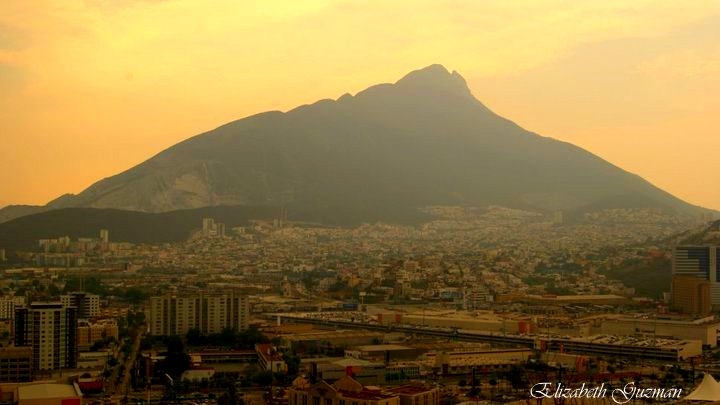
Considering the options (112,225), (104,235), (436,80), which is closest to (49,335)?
(104,235)

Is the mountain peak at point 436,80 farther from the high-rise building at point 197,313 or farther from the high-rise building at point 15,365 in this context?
the high-rise building at point 15,365

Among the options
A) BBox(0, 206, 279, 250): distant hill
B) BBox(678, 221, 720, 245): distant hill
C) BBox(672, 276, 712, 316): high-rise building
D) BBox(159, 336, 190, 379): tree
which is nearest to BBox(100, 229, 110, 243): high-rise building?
BBox(0, 206, 279, 250): distant hill

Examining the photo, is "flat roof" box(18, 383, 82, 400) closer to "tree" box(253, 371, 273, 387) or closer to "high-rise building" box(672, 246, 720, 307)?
"tree" box(253, 371, 273, 387)

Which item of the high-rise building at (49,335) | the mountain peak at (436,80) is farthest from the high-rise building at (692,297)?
the mountain peak at (436,80)

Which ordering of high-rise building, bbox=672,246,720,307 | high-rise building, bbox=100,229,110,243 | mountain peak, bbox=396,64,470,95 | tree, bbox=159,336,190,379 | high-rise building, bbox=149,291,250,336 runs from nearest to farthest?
tree, bbox=159,336,190,379 → high-rise building, bbox=149,291,250,336 → high-rise building, bbox=672,246,720,307 → high-rise building, bbox=100,229,110,243 → mountain peak, bbox=396,64,470,95
